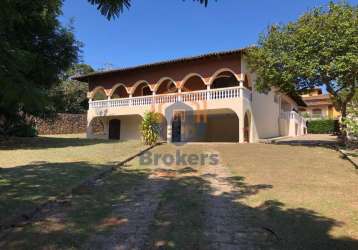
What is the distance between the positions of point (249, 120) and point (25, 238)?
17.2 metres

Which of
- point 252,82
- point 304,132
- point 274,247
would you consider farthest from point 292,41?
point 304,132

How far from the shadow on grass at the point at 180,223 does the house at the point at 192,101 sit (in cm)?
1285

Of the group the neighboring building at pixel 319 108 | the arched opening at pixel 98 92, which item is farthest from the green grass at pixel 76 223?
the neighboring building at pixel 319 108

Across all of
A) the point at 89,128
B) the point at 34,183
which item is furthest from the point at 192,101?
the point at 34,183

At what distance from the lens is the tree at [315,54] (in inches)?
529

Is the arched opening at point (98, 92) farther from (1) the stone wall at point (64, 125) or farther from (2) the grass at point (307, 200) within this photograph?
(2) the grass at point (307, 200)

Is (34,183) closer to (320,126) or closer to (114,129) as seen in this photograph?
(114,129)

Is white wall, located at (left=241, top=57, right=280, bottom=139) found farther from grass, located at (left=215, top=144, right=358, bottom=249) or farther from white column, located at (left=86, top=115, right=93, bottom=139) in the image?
white column, located at (left=86, top=115, right=93, bottom=139)

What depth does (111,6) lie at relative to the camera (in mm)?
2703

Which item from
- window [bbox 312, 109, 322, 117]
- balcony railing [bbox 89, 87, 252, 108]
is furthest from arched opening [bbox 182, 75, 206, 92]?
window [bbox 312, 109, 322, 117]

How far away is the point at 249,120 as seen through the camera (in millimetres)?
19938

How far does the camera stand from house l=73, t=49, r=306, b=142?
1927 cm

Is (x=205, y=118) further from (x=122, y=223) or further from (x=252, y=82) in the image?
(x=122, y=223)

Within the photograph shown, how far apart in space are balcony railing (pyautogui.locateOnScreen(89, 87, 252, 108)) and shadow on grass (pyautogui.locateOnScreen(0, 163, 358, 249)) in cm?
1259
